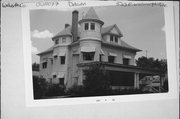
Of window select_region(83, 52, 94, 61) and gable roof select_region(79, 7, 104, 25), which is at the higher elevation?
gable roof select_region(79, 7, 104, 25)

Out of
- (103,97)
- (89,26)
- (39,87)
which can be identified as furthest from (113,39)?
(39,87)

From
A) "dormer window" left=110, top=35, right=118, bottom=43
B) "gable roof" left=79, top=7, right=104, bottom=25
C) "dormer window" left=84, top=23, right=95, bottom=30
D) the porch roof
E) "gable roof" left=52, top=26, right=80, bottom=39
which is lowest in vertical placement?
the porch roof

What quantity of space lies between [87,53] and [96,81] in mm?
269

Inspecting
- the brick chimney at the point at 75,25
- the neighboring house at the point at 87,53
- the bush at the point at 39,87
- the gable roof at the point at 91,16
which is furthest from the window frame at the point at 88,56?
the bush at the point at 39,87

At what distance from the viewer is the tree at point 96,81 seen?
73.4 inches

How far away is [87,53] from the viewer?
187cm

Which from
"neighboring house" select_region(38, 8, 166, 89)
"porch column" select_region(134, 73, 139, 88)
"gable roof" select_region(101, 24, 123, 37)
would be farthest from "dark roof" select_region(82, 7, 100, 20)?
"porch column" select_region(134, 73, 139, 88)

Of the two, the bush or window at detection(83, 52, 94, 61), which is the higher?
window at detection(83, 52, 94, 61)

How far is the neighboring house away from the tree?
46 mm

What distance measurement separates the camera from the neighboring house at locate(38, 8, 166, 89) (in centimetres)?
186

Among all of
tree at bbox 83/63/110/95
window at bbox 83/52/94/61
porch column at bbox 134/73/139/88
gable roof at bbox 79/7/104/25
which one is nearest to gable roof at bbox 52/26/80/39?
gable roof at bbox 79/7/104/25

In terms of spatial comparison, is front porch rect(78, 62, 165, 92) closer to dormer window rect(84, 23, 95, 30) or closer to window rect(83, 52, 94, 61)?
window rect(83, 52, 94, 61)

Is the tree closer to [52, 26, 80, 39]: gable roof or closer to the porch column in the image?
the porch column

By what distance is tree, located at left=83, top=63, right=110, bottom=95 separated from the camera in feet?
6.11
